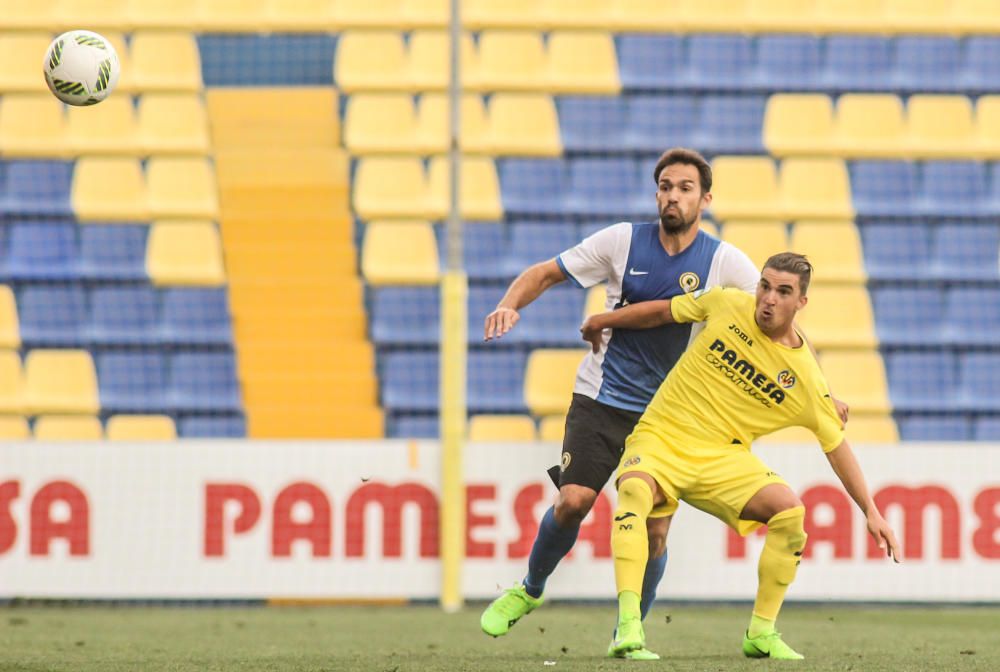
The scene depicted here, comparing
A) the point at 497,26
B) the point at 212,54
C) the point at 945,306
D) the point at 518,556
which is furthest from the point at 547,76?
the point at 518,556

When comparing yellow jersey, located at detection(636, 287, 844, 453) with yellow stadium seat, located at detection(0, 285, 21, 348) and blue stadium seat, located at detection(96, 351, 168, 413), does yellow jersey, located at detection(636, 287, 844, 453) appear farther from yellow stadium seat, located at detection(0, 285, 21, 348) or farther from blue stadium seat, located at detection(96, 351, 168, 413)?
yellow stadium seat, located at detection(0, 285, 21, 348)

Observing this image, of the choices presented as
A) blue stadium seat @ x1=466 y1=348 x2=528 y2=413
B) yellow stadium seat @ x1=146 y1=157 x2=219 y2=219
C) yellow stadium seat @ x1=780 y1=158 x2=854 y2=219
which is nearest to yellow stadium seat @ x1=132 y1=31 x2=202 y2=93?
yellow stadium seat @ x1=146 y1=157 x2=219 y2=219

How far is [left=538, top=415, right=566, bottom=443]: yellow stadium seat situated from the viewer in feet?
36.1

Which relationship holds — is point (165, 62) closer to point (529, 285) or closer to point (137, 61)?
point (137, 61)

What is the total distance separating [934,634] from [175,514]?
14.4 feet

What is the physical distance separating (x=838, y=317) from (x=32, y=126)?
625cm

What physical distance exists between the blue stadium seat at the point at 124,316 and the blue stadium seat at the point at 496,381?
7.50 ft

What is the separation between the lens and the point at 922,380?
1133cm

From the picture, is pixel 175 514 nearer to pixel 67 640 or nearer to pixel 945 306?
pixel 67 640

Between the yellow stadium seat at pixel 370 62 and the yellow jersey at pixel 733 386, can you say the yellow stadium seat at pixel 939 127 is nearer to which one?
the yellow stadium seat at pixel 370 62

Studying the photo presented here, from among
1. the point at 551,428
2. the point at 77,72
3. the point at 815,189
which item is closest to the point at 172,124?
the point at 551,428

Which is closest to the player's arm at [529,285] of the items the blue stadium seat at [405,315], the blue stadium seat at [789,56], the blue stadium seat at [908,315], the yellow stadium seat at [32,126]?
the blue stadium seat at [405,315]

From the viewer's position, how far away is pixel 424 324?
11445 mm

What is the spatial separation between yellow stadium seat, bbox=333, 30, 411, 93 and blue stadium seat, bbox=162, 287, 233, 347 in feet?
6.53
